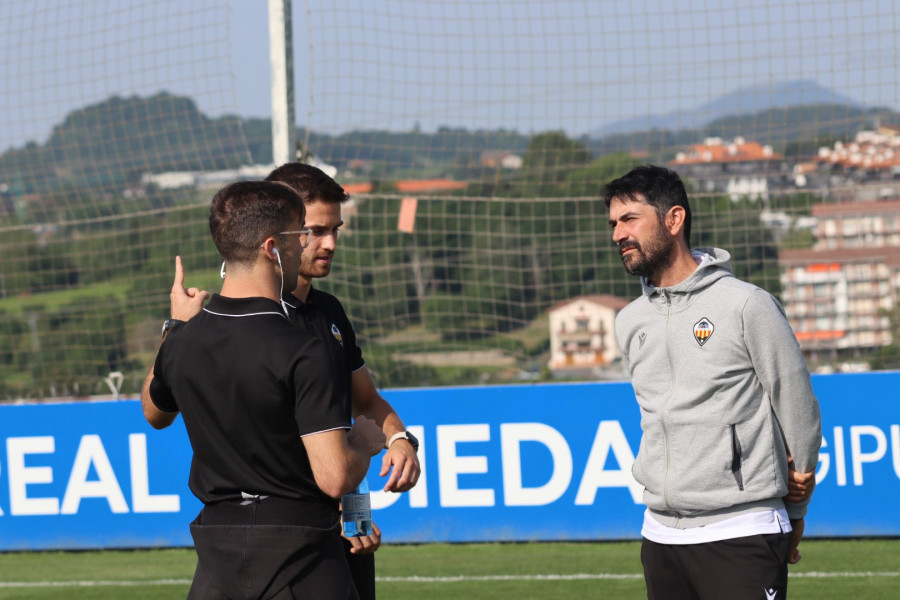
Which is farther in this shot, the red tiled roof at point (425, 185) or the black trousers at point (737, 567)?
the red tiled roof at point (425, 185)

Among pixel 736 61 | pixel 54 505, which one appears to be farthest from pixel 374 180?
pixel 54 505

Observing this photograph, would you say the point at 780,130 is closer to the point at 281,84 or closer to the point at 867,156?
the point at 867,156

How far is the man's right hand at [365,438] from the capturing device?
2750 mm

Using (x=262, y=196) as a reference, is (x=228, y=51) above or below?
above

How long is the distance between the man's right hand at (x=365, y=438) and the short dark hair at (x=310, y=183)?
0.93 meters

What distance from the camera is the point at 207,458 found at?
2781mm

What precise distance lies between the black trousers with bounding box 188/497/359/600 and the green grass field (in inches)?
143

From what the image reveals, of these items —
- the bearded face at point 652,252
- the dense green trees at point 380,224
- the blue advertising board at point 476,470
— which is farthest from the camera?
the dense green trees at point 380,224

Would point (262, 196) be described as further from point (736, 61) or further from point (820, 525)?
point (736, 61)

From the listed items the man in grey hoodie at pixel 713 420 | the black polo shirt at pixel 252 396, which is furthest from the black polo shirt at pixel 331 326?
the man in grey hoodie at pixel 713 420

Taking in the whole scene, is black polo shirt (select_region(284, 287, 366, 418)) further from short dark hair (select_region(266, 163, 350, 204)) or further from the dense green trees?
the dense green trees

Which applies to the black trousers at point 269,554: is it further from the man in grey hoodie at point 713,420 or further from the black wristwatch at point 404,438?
the man in grey hoodie at point 713,420

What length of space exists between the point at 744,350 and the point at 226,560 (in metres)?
1.52

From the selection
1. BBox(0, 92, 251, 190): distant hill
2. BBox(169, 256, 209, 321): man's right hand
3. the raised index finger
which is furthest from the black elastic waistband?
BBox(0, 92, 251, 190): distant hill
